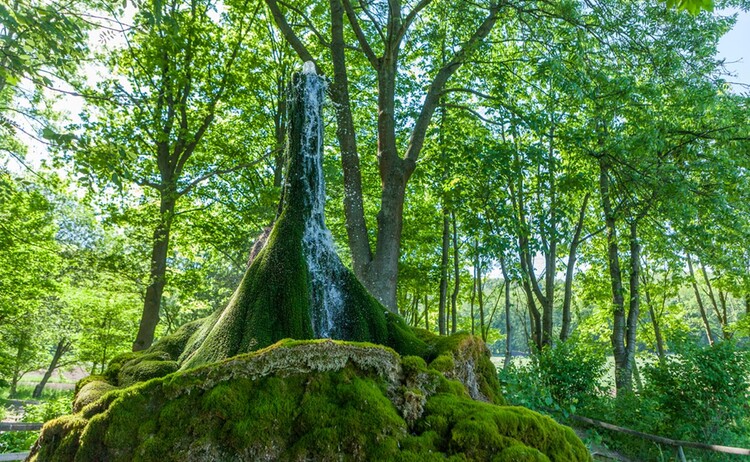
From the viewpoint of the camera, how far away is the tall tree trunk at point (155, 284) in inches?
431

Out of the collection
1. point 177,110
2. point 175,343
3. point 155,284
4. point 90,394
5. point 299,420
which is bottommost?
point 299,420

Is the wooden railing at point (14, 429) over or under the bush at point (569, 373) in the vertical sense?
under

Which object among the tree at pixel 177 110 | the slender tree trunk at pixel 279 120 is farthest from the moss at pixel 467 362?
the slender tree trunk at pixel 279 120

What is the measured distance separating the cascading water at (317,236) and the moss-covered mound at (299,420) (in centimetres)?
147

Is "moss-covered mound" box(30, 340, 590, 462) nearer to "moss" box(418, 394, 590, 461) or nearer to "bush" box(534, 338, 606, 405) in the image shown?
"moss" box(418, 394, 590, 461)

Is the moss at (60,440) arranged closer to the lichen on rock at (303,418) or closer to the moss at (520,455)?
the lichen on rock at (303,418)

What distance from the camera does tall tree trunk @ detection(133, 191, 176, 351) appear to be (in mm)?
10938

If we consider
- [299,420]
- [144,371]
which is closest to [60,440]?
[144,371]

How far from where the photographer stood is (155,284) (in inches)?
451

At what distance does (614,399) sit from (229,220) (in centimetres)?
1215

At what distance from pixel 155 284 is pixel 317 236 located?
8825 mm

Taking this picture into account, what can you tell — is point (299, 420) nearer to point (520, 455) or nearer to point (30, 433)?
point (520, 455)

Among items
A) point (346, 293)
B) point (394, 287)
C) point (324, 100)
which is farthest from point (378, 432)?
point (394, 287)

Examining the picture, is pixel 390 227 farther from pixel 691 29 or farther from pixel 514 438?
pixel 691 29
